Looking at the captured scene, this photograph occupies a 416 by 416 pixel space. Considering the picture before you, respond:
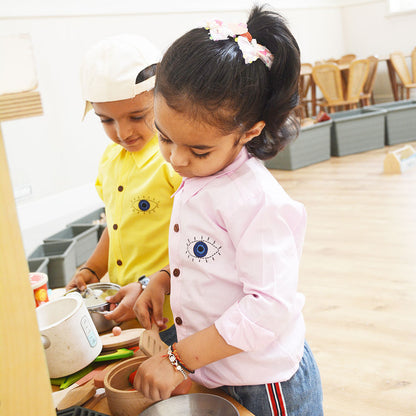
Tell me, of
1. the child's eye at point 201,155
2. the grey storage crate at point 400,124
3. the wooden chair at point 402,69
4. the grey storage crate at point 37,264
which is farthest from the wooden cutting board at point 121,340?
the wooden chair at point 402,69

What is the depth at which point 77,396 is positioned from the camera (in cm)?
81

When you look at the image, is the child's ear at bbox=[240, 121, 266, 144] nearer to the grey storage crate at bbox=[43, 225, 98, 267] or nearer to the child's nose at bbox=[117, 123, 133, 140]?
the child's nose at bbox=[117, 123, 133, 140]

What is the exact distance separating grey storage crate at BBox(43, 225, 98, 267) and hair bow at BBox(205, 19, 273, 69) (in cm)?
239

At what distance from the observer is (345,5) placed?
8.72m

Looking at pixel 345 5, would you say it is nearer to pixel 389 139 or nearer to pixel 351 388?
pixel 389 139

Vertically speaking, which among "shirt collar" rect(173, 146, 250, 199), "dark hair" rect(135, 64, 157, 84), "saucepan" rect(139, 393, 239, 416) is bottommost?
"saucepan" rect(139, 393, 239, 416)

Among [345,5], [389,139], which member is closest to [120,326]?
[389,139]

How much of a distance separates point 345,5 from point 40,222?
6695mm

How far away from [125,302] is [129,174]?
318 mm

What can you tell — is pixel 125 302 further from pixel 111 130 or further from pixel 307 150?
pixel 307 150

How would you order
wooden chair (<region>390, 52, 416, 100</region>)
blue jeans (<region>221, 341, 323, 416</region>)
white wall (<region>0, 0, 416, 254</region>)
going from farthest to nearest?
1. wooden chair (<region>390, 52, 416, 100</region>)
2. white wall (<region>0, 0, 416, 254</region>)
3. blue jeans (<region>221, 341, 323, 416</region>)

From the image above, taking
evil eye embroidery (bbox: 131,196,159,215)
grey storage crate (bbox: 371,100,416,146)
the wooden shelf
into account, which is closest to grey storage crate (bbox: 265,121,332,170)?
grey storage crate (bbox: 371,100,416,146)

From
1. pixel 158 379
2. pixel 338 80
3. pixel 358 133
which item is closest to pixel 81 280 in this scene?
pixel 158 379

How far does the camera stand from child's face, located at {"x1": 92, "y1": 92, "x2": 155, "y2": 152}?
108 centimetres
